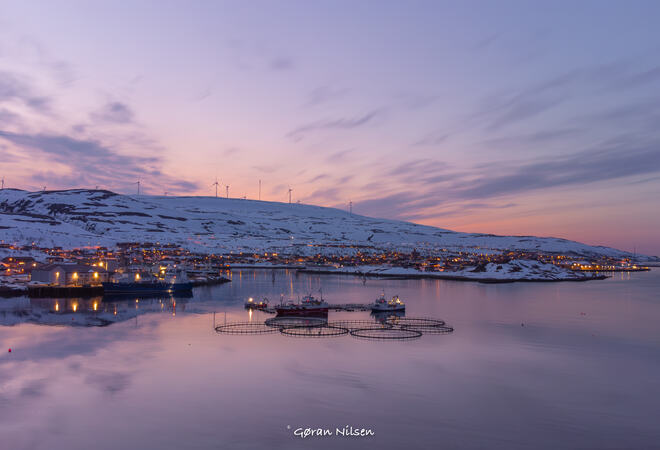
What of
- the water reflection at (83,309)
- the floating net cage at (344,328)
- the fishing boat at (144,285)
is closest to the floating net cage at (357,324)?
the floating net cage at (344,328)

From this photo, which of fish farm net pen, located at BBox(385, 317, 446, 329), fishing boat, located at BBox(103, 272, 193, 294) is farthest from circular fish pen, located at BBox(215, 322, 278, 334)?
fishing boat, located at BBox(103, 272, 193, 294)

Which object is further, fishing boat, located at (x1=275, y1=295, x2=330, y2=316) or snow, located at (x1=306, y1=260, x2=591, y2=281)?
snow, located at (x1=306, y1=260, x2=591, y2=281)

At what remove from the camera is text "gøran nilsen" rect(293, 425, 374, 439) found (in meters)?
21.8

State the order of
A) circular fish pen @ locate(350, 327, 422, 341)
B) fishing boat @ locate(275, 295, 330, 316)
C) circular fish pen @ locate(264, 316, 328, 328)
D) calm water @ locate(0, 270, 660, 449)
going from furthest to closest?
fishing boat @ locate(275, 295, 330, 316)
circular fish pen @ locate(264, 316, 328, 328)
circular fish pen @ locate(350, 327, 422, 341)
calm water @ locate(0, 270, 660, 449)

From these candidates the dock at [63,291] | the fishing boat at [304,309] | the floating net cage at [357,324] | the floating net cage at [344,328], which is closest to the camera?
the floating net cage at [344,328]

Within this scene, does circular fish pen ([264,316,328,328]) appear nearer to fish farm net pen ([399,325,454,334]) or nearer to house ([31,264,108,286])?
fish farm net pen ([399,325,454,334])

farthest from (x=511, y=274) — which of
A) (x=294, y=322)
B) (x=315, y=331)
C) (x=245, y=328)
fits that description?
(x=245, y=328)

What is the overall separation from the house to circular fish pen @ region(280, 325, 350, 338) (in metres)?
55.9

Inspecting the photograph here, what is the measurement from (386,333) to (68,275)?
66789mm

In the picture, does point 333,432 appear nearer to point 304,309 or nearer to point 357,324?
point 357,324

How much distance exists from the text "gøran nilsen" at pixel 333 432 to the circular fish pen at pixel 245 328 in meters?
26.1

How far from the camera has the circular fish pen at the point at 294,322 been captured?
2070 inches

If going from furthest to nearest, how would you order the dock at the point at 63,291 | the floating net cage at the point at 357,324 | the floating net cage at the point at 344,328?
the dock at the point at 63,291, the floating net cage at the point at 357,324, the floating net cage at the point at 344,328

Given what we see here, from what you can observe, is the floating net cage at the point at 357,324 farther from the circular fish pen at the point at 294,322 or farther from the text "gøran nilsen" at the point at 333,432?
the text "gøran nilsen" at the point at 333,432
